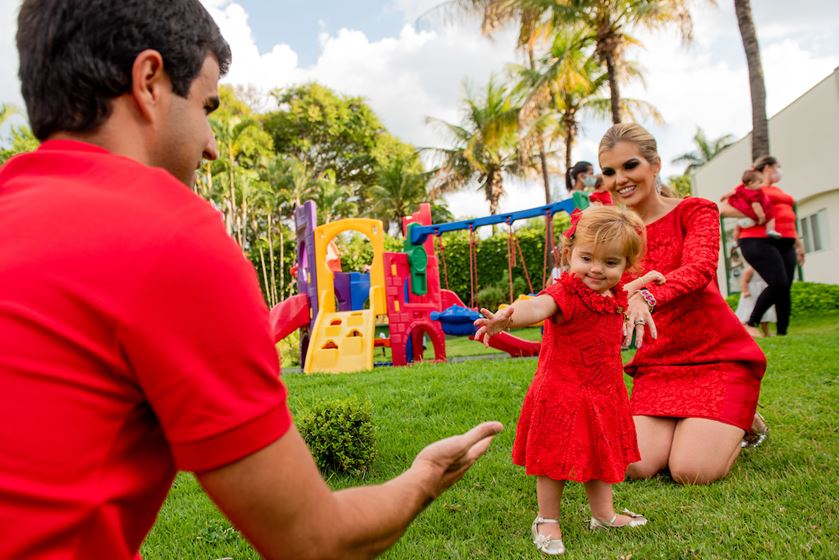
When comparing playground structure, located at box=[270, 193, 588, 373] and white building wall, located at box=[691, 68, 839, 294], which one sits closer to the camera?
playground structure, located at box=[270, 193, 588, 373]

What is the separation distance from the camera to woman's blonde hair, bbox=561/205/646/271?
2.87m

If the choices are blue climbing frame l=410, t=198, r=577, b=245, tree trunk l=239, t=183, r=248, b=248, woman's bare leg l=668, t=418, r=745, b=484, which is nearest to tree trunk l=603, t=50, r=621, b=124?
blue climbing frame l=410, t=198, r=577, b=245

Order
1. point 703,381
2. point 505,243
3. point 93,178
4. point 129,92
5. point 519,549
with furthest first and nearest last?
point 505,243 < point 703,381 < point 519,549 < point 129,92 < point 93,178

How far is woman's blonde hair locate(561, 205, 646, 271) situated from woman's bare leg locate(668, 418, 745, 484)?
1.19m

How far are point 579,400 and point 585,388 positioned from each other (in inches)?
2.4

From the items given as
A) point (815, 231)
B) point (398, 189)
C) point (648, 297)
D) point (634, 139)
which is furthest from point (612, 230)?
point (398, 189)

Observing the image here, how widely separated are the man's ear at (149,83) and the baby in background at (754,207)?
27.3ft

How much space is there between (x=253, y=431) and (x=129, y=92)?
577 millimetres

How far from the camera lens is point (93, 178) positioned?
0.93m

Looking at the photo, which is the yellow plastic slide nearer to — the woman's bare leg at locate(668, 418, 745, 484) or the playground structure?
the playground structure

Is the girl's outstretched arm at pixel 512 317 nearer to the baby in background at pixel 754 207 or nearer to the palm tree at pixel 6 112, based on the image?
the baby in background at pixel 754 207

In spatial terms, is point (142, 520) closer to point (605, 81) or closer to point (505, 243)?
point (505, 243)

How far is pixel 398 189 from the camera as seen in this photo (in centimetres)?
3416

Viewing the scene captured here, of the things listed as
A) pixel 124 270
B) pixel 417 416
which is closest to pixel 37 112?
pixel 124 270
